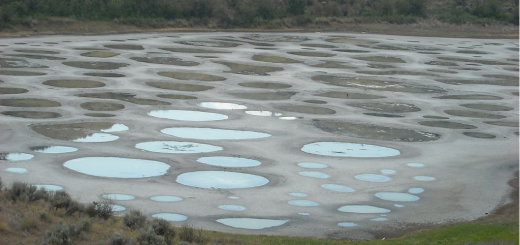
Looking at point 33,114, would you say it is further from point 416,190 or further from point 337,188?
point 416,190

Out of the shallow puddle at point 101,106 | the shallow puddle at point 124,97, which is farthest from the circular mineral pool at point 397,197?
the shallow puddle at point 124,97

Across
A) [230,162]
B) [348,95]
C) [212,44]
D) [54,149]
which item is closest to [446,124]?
[348,95]

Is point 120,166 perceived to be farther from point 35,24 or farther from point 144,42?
point 35,24

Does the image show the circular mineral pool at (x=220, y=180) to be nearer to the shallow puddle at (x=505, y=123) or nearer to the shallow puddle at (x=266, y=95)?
the shallow puddle at (x=266, y=95)

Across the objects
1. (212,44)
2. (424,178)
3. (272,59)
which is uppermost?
(212,44)

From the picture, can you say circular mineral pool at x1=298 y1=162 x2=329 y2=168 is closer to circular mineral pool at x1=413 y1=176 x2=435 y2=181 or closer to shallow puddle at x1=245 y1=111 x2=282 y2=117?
circular mineral pool at x1=413 y1=176 x2=435 y2=181
